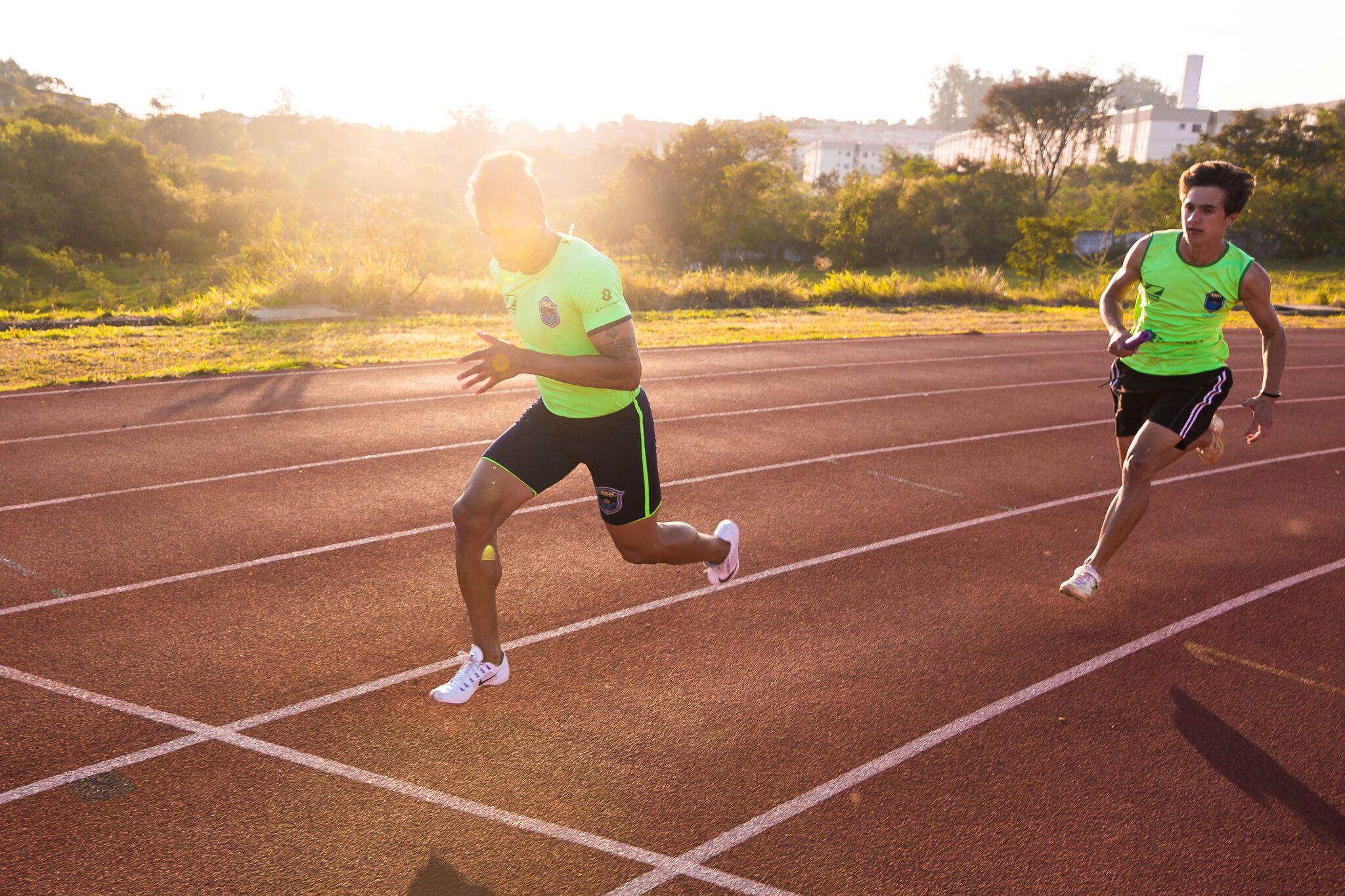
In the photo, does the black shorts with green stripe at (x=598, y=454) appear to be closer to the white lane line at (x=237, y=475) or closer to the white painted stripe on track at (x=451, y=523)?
the white painted stripe on track at (x=451, y=523)

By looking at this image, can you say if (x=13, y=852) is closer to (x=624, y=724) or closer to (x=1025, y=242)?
(x=624, y=724)

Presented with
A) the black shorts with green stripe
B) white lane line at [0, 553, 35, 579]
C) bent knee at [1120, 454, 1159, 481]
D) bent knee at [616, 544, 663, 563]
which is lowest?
white lane line at [0, 553, 35, 579]

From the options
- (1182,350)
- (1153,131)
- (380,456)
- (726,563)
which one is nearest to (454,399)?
(380,456)

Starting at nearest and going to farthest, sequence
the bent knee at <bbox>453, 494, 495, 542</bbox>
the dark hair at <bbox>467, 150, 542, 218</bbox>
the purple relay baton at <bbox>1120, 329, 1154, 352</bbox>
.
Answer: the dark hair at <bbox>467, 150, 542, 218</bbox> < the bent knee at <bbox>453, 494, 495, 542</bbox> < the purple relay baton at <bbox>1120, 329, 1154, 352</bbox>

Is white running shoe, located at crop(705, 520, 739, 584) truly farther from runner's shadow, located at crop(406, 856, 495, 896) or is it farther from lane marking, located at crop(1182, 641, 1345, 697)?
lane marking, located at crop(1182, 641, 1345, 697)

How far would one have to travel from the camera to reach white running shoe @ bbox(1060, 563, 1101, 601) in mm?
5008

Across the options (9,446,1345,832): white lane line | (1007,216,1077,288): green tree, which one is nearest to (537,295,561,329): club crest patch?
(9,446,1345,832): white lane line

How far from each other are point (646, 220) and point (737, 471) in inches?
1699

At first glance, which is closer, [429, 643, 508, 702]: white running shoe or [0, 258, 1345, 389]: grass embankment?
[429, 643, 508, 702]: white running shoe

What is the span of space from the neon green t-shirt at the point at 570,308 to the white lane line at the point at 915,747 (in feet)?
5.68

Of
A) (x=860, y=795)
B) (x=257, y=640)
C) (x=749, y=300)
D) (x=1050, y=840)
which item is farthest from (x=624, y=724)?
(x=749, y=300)

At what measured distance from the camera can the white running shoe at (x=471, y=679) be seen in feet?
12.9

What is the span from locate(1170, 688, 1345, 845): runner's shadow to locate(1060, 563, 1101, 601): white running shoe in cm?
82

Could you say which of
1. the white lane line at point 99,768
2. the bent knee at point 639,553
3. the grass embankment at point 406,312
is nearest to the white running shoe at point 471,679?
the bent knee at point 639,553
